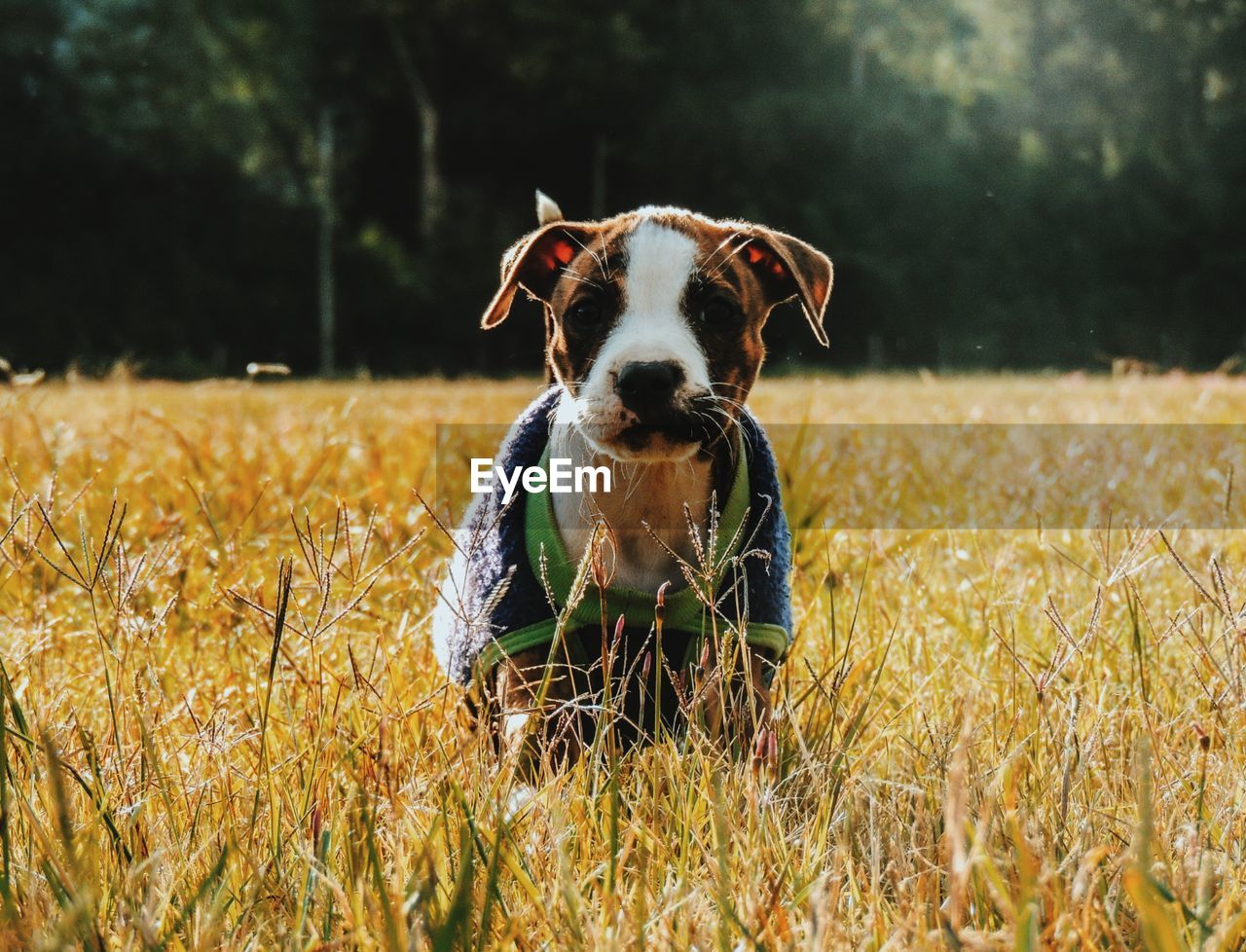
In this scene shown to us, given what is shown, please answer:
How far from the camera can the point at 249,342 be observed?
24578 mm

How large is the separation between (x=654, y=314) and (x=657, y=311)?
0.03ft

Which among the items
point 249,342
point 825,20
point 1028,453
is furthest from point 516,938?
point 825,20

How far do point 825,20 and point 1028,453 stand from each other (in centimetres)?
2714

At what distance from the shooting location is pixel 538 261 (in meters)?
2.82

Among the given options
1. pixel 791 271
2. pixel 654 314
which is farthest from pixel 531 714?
pixel 791 271

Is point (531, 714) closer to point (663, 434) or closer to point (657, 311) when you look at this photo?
point (663, 434)

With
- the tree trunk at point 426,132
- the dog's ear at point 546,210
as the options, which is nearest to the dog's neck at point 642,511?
the dog's ear at point 546,210

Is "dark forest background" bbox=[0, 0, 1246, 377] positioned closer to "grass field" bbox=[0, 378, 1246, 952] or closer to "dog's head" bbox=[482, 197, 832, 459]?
"dog's head" bbox=[482, 197, 832, 459]

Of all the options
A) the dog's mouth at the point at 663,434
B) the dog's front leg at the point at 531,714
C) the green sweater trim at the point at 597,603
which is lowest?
the dog's front leg at the point at 531,714

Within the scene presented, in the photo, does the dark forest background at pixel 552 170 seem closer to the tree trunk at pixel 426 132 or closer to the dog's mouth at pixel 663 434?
the tree trunk at pixel 426 132

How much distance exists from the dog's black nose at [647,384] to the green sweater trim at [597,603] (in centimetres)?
29

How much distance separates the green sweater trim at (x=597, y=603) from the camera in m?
2.25

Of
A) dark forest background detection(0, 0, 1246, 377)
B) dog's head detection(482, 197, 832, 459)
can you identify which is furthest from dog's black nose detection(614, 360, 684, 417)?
dark forest background detection(0, 0, 1246, 377)

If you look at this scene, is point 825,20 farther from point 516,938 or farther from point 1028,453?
point 516,938
